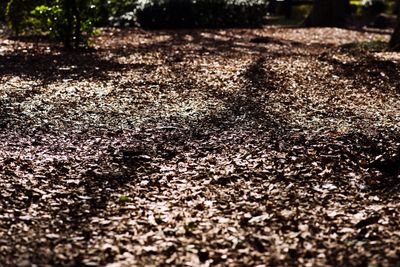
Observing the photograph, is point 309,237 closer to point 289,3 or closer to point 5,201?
point 5,201

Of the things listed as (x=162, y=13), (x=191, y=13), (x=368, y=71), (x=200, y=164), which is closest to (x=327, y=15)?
(x=191, y=13)

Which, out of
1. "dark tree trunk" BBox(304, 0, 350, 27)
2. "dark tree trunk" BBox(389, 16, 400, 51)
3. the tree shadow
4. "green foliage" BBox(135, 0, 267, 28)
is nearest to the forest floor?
the tree shadow

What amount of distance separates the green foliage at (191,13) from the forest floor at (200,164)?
26.3 feet

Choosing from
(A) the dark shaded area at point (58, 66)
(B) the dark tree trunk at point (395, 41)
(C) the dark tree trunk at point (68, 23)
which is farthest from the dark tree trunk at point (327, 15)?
(A) the dark shaded area at point (58, 66)

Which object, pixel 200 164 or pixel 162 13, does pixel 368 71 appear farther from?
pixel 162 13

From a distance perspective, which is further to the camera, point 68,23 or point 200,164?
point 68,23

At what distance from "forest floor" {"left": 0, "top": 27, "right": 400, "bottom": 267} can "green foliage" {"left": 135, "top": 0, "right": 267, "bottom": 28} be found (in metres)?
8.01

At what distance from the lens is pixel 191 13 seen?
17938 millimetres

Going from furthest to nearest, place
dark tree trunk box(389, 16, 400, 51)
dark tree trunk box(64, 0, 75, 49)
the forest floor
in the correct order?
dark tree trunk box(64, 0, 75, 49) < dark tree trunk box(389, 16, 400, 51) < the forest floor

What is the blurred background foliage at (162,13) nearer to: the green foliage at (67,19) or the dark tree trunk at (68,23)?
the green foliage at (67,19)

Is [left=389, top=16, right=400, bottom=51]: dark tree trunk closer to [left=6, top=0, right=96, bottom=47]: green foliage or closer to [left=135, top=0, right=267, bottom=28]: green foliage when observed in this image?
[left=6, top=0, right=96, bottom=47]: green foliage

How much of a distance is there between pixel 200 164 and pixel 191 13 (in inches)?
531

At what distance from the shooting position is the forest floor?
3.52 meters

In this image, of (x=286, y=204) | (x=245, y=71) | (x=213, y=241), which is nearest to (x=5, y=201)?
(x=213, y=241)
